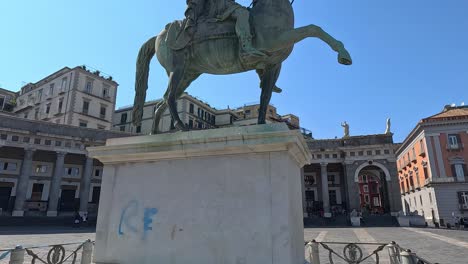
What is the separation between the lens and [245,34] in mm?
4988

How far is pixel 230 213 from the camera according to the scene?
4.21 metres

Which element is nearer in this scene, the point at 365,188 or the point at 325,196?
the point at 325,196

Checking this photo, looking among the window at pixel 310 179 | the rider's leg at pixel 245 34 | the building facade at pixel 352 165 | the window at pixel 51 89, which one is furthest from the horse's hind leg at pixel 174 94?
the window at pixel 51 89

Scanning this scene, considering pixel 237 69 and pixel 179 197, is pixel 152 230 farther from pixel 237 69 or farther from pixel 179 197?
pixel 237 69

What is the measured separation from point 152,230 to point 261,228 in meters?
1.52

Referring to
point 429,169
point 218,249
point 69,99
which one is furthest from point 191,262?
point 69,99

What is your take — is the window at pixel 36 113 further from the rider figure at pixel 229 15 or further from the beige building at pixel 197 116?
the rider figure at pixel 229 15

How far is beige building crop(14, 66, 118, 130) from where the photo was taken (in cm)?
5200

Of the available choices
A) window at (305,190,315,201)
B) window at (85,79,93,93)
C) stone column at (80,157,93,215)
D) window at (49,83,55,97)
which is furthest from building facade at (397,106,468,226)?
window at (49,83,55,97)

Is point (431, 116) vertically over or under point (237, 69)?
over

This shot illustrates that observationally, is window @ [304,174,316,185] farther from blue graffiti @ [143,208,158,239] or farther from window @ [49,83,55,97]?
blue graffiti @ [143,208,158,239]

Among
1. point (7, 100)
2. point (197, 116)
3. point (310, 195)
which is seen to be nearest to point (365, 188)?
point (310, 195)

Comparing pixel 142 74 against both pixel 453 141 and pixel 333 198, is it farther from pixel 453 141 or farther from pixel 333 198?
pixel 333 198

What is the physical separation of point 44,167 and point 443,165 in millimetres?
54097
